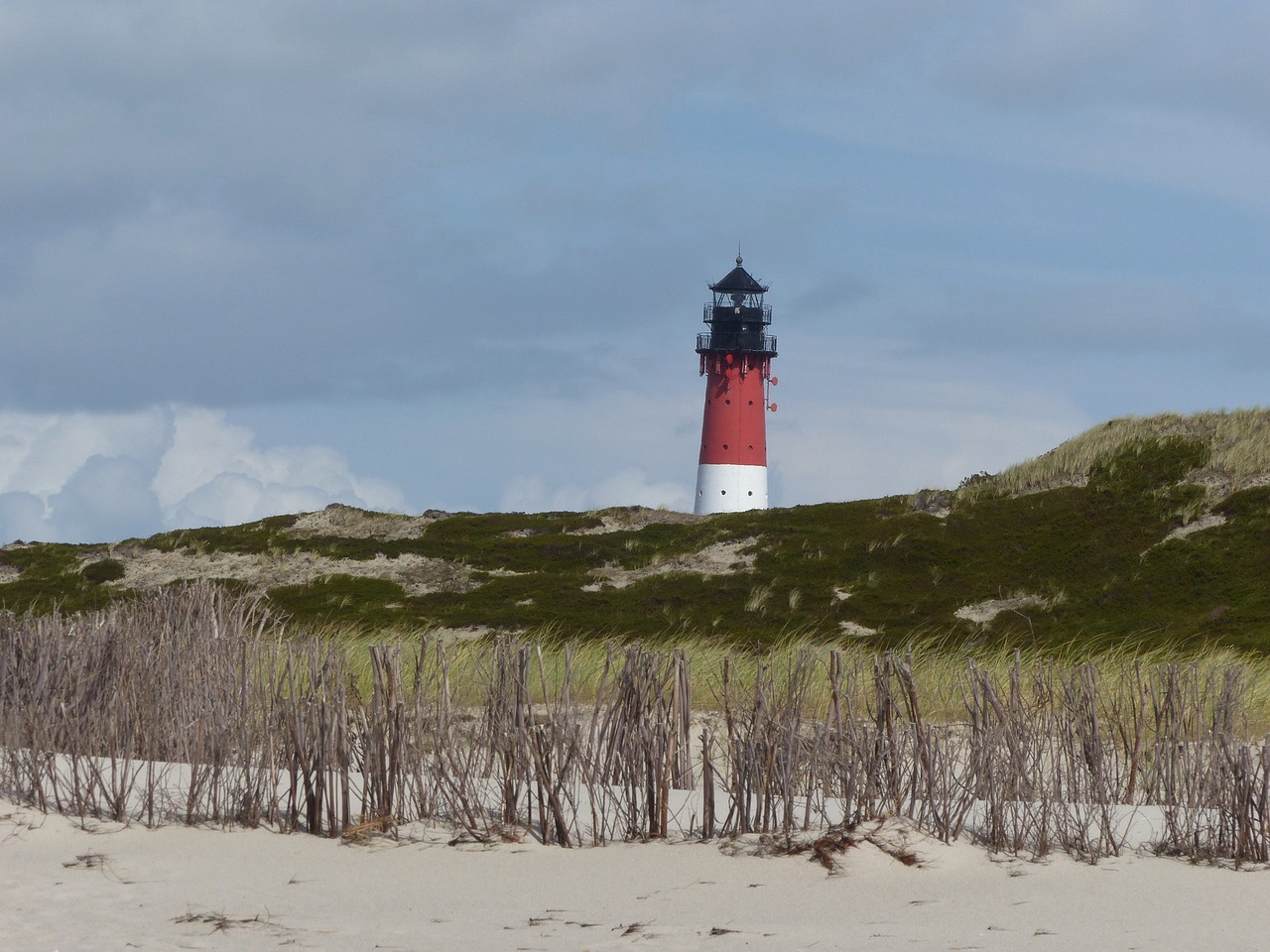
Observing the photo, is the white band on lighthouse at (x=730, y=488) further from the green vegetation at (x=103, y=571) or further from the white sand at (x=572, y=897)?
the white sand at (x=572, y=897)

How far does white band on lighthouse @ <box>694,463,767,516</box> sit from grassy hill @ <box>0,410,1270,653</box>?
1274cm

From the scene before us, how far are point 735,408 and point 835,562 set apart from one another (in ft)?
66.8

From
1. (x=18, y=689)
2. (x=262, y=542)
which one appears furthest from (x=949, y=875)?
(x=262, y=542)

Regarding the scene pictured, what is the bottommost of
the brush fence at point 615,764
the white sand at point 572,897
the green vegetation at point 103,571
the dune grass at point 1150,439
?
the white sand at point 572,897

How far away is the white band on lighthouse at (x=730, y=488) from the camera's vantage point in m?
46.7

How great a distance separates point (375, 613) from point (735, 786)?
19294 mm

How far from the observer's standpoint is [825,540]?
29.1 metres

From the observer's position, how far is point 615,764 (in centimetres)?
747

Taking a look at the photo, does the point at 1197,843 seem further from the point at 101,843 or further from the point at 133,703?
the point at 133,703

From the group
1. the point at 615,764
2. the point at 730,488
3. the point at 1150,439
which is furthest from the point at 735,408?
the point at 615,764

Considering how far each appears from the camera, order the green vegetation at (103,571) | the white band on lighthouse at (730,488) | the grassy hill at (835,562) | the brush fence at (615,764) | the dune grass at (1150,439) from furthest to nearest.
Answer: the white band on lighthouse at (730,488)
the green vegetation at (103,571)
the dune grass at (1150,439)
the grassy hill at (835,562)
the brush fence at (615,764)

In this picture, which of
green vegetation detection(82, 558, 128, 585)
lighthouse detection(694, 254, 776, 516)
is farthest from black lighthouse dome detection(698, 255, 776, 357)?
green vegetation detection(82, 558, 128, 585)

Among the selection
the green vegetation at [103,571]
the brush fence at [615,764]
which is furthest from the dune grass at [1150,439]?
the brush fence at [615,764]

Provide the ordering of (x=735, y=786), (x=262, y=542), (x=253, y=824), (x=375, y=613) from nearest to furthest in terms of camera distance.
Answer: (x=735, y=786)
(x=253, y=824)
(x=375, y=613)
(x=262, y=542)
